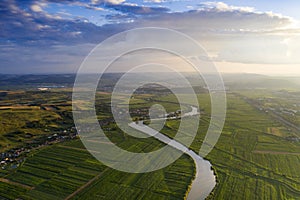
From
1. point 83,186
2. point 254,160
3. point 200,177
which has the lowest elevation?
point 83,186

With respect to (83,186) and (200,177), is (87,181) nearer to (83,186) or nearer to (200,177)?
(83,186)

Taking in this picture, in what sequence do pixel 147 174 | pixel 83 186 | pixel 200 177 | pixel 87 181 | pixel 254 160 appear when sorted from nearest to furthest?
pixel 83 186 → pixel 87 181 → pixel 200 177 → pixel 147 174 → pixel 254 160

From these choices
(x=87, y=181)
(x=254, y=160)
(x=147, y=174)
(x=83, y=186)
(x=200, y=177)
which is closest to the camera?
(x=83, y=186)

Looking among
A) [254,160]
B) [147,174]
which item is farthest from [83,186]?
[254,160]

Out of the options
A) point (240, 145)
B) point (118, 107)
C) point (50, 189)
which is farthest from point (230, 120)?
point (50, 189)

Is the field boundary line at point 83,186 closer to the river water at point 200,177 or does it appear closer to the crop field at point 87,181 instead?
the crop field at point 87,181

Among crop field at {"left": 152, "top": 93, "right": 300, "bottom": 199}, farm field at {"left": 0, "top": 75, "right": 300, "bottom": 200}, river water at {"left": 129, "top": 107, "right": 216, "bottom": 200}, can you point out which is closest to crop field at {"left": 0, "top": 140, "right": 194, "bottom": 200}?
farm field at {"left": 0, "top": 75, "right": 300, "bottom": 200}

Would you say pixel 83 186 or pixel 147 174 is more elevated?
pixel 147 174

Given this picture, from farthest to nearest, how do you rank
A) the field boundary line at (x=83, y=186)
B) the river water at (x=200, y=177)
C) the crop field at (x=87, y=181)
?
A: the river water at (x=200, y=177) < the crop field at (x=87, y=181) < the field boundary line at (x=83, y=186)

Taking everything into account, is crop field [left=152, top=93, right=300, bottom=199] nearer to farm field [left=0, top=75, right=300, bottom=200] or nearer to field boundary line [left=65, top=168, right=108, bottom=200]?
farm field [left=0, top=75, right=300, bottom=200]

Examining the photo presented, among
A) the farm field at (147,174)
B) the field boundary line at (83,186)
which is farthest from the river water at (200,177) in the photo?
the field boundary line at (83,186)

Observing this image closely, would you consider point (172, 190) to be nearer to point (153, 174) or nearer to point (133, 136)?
point (153, 174)
